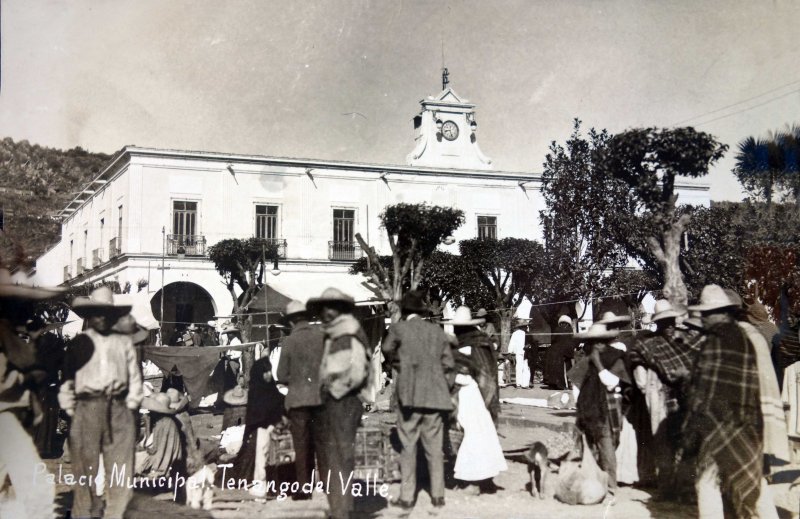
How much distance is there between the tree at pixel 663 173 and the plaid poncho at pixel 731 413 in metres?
4.18

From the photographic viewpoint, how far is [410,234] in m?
13.4

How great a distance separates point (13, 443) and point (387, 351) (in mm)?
3276

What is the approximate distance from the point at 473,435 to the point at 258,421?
2.12 meters

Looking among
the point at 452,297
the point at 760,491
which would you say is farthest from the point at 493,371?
the point at 452,297

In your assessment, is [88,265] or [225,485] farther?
[88,265]

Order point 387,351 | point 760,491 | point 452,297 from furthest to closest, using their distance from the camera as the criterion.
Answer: point 452,297, point 387,351, point 760,491

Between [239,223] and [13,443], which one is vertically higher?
[239,223]

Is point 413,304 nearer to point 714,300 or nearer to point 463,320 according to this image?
point 463,320

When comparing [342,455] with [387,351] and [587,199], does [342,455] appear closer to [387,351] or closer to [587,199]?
[387,351]

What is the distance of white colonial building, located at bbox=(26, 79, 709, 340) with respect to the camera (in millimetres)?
10805

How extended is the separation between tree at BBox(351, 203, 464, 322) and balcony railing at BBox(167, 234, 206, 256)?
2875 mm

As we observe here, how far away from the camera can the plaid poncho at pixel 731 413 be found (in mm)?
4832

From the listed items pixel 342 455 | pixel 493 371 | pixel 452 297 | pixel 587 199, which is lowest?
pixel 342 455

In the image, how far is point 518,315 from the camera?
66.4 feet
